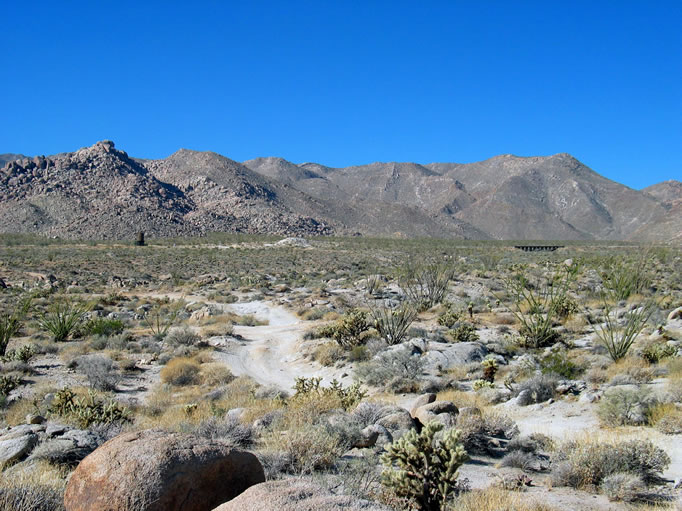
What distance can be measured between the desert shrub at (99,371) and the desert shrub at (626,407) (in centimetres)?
983

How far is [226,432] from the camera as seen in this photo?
266 inches

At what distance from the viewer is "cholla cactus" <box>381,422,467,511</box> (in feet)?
14.5

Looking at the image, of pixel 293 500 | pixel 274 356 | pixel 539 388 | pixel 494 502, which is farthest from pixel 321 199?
pixel 293 500

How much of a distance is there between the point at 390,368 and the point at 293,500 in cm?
872

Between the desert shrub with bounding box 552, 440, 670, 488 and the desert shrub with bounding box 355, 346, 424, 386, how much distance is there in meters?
5.85

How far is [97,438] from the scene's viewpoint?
6.30m

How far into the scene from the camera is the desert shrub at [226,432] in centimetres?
665

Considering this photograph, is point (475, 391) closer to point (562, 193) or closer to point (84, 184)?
A: point (84, 184)

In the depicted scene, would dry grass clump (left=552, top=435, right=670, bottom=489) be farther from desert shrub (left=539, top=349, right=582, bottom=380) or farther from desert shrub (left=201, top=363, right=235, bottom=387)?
desert shrub (left=201, top=363, right=235, bottom=387)

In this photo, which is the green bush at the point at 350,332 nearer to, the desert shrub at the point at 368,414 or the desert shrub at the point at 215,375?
the desert shrub at the point at 215,375

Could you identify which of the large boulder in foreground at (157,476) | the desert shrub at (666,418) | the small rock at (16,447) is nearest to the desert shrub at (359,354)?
the desert shrub at (666,418)

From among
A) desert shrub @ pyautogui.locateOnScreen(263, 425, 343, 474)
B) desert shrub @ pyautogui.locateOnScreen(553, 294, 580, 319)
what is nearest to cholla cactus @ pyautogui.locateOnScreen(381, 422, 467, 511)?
desert shrub @ pyautogui.locateOnScreen(263, 425, 343, 474)

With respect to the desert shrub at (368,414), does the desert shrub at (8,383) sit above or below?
below

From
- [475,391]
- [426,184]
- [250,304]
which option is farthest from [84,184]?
[426,184]
